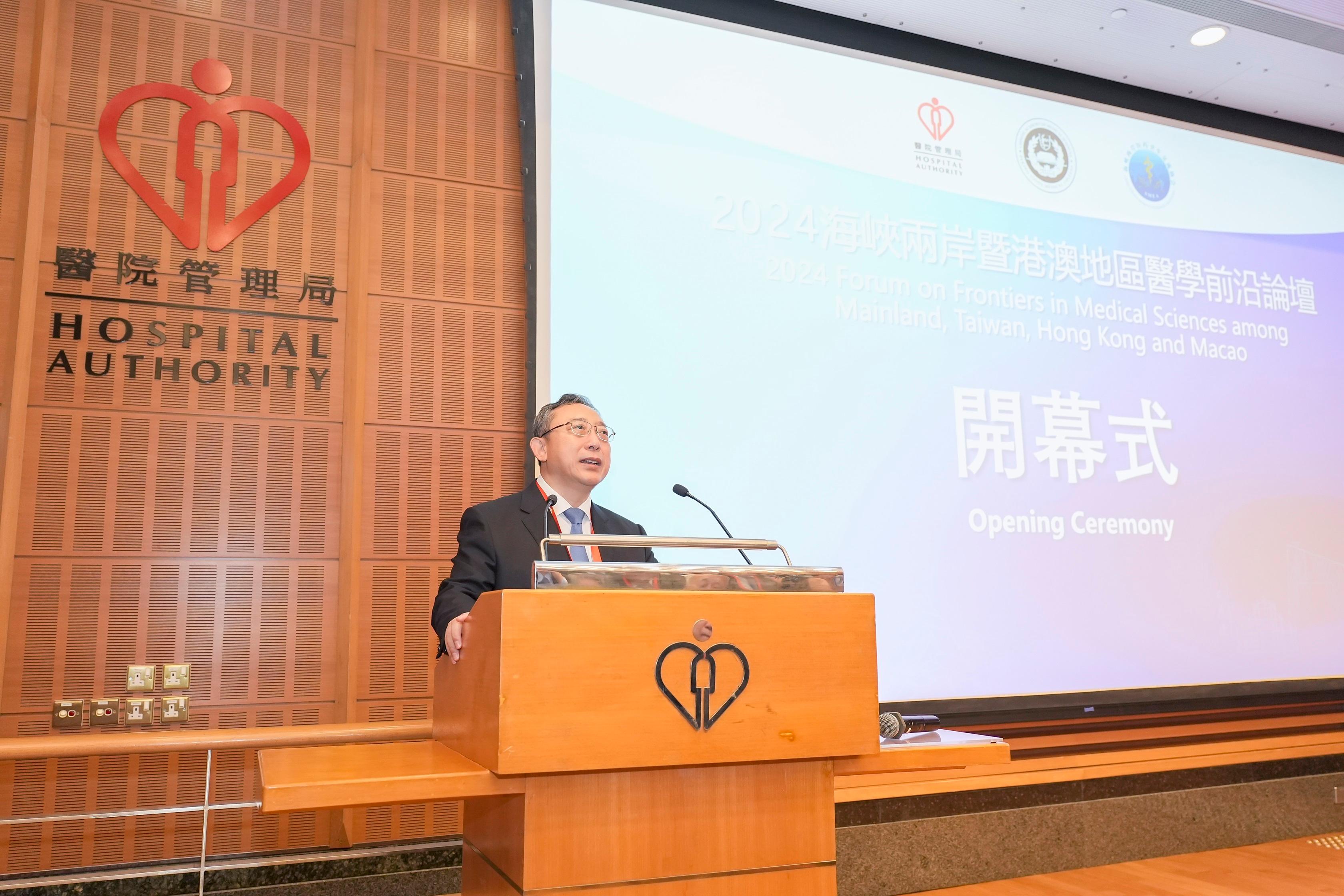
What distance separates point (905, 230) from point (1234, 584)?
200 cm

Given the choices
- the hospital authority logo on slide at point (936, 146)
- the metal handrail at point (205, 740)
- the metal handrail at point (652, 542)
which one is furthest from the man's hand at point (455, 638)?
the hospital authority logo on slide at point (936, 146)

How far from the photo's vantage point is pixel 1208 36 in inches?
165

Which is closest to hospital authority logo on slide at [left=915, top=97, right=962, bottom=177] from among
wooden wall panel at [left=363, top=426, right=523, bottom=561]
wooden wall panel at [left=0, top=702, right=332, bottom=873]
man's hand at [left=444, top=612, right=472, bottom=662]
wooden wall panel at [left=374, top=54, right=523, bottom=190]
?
wooden wall panel at [left=374, top=54, right=523, bottom=190]

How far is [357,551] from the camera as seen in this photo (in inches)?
126

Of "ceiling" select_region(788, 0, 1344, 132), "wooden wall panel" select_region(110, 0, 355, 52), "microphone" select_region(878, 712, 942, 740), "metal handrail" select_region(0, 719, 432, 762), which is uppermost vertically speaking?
"ceiling" select_region(788, 0, 1344, 132)

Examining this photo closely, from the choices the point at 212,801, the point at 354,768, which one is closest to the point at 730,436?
the point at 212,801

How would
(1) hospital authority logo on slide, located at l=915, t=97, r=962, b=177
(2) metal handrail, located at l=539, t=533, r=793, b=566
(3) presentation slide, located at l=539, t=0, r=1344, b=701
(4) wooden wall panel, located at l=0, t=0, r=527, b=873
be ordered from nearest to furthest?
1. (2) metal handrail, located at l=539, t=533, r=793, b=566
2. (4) wooden wall panel, located at l=0, t=0, r=527, b=873
3. (3) presentation slide, located at l=539, t=0, r=1344, b=701
4. (1) hospital authority logo on slide, located at l=915, t=97, r=962, b=177

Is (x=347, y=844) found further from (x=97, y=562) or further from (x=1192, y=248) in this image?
(x=1192, y=248)

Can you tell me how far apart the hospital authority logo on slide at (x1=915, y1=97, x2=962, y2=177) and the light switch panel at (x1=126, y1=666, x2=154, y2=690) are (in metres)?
3.18

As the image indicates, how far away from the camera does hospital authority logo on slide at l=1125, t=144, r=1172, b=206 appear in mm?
4270

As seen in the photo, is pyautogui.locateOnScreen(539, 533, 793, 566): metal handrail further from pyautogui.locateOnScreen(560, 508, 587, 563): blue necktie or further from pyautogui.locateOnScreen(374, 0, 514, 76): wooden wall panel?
pyautogui.locateOnScreen(374, 0, 514, 76): wooden wall panel

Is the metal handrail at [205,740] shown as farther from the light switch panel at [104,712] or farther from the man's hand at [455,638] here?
the man's hand at [455,638]

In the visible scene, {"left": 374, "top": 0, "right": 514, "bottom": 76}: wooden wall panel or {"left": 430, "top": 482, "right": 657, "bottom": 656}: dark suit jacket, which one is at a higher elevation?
{"left": 374, "top": 0, "right": 514, "bottom": 76}: wooden wall panel

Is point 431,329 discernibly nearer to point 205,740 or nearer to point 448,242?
point 448,242
